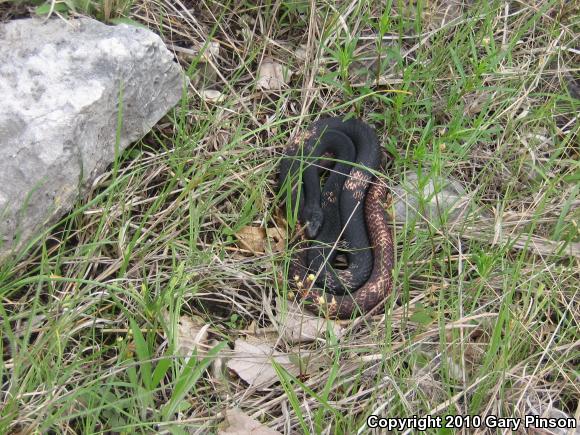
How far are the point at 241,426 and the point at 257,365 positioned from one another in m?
0.41

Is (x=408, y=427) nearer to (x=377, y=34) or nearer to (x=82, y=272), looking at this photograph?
(x=82, y=272)

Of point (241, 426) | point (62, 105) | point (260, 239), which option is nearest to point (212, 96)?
point (260, 239)

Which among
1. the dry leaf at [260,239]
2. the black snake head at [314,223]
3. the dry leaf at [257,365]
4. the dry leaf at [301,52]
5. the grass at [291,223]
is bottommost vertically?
the black snake head at [314,223]

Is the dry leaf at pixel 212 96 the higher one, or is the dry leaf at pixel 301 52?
the dry leaf at pixel 301 52

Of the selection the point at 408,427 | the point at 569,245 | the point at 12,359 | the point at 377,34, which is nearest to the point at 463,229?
the point at 569,245

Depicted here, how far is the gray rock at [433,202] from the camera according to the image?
13.5 feet

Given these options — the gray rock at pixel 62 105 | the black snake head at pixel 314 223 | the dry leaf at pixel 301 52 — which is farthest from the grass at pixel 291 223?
the black snake head at pixel 314 223

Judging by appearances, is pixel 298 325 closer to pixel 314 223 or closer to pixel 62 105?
pixel 314 223

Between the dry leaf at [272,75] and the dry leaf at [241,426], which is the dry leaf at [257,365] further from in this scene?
the dry leaf at [272,75]

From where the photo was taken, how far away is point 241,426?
10.5 ft

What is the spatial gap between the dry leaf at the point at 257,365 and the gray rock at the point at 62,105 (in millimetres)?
1304

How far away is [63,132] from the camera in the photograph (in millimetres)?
3678

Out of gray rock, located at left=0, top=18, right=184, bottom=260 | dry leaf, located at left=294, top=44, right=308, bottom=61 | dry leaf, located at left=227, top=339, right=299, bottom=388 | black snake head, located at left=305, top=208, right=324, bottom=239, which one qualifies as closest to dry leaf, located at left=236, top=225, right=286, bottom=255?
black snake head, located at left=305, top=208, right=324, bottom=239

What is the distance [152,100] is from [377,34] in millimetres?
1943
